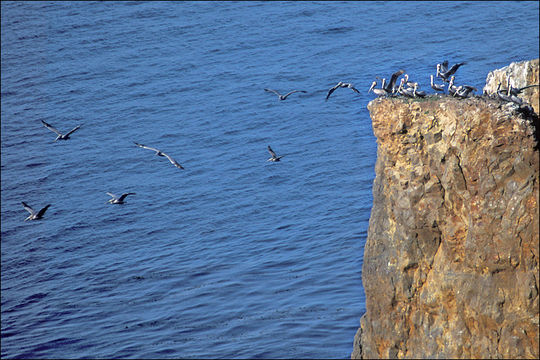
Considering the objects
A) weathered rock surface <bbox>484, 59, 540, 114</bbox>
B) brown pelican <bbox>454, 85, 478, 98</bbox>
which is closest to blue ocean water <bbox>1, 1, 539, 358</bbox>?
weathered rock surface <bbox>484, 59, 540, 114</bbox>

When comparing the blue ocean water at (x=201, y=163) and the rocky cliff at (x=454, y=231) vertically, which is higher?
the rocky cliff at (x=454, y=231)

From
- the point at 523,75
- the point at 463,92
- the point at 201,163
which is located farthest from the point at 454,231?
the point at 201,163

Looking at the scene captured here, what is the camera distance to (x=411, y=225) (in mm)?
23688

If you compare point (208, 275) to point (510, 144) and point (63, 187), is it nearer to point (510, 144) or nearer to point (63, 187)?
point (63, 187)

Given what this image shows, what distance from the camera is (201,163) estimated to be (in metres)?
59.2

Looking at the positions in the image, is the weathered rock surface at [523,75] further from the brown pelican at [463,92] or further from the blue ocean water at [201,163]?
the blue ocean water at [201,163]

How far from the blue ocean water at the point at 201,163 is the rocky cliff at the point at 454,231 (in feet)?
35.2

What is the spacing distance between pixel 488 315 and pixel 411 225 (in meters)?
3.11

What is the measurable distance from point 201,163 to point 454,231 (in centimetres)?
3748

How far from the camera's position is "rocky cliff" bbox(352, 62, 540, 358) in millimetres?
21703

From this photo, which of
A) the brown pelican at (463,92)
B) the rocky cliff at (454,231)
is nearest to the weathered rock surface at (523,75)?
the brown pelican at (463,92)

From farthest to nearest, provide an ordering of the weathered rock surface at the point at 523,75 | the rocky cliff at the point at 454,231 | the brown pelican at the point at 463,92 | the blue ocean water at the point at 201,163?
the blue ocean water at the point at 201,163, the weathered rock surface at the point at 523,75, the brown pelican at the point at 463,92, the rocky cliff at the point at 454,231

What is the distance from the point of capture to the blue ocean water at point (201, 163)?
40.3 metres

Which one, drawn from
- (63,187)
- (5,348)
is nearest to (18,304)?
(5,348)
